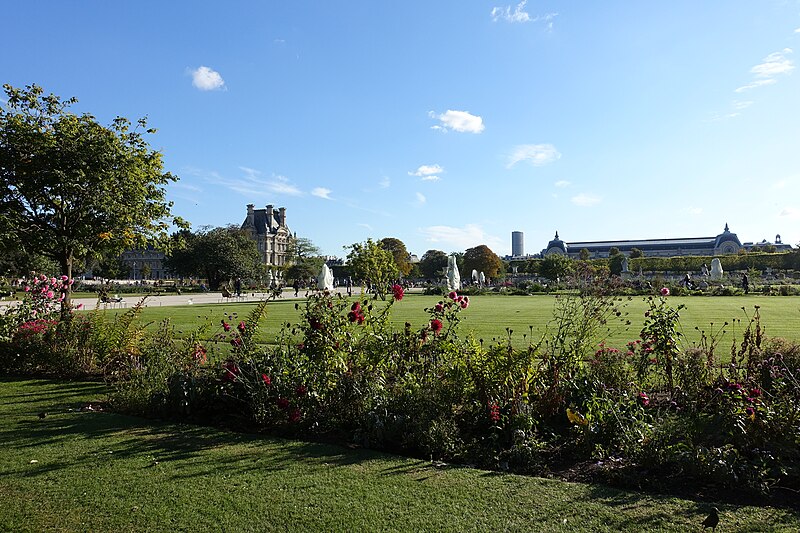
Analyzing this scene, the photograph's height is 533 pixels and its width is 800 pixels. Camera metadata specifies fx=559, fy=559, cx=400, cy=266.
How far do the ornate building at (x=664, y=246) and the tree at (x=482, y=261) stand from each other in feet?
172

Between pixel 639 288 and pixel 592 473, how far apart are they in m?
37.6

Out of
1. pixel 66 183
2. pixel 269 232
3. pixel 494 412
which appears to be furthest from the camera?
pixel 269 232

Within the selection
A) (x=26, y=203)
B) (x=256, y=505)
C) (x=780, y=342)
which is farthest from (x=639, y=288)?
(x=256, y=505)

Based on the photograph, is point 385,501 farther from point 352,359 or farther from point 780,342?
point 780,342

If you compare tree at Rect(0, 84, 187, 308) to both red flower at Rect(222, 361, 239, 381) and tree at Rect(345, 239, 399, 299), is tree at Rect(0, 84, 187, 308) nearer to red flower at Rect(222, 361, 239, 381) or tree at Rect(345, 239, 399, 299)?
red flower at Rect(222, 361, 239, 381)

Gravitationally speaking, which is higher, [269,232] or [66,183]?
[269,232]

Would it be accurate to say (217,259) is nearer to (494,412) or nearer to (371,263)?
(371,263)

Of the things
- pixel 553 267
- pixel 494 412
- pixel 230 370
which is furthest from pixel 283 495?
pixel 553 267

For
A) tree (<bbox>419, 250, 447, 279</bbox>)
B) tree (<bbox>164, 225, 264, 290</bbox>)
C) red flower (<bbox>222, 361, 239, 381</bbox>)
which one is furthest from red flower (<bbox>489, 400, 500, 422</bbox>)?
tree (<bbox>419, 250, 447, 279</bbox>)

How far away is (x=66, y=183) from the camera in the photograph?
11523 millimetres

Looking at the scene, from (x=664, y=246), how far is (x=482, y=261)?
303ft

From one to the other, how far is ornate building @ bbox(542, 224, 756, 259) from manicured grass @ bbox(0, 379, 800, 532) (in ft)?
468

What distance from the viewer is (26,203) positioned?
1256 centimetres

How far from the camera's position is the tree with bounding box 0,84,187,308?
1181cm
